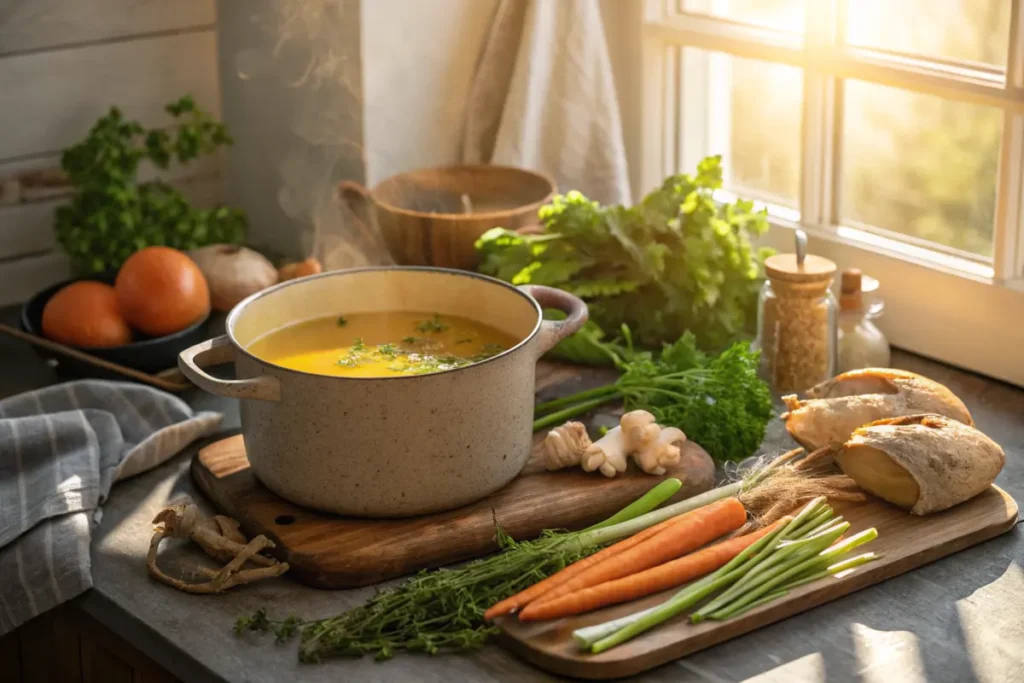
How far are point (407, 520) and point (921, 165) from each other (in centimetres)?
87

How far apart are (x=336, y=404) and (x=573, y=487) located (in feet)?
0.85

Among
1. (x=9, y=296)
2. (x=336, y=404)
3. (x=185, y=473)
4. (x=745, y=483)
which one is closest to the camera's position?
(x=336, y=404)

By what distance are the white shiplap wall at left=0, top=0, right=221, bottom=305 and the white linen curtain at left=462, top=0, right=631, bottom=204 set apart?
475 mm

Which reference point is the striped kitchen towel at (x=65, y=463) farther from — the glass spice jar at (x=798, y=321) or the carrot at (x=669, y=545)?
the glass spice jar at (x=798, y=321)

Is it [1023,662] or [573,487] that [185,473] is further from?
[1023,662]

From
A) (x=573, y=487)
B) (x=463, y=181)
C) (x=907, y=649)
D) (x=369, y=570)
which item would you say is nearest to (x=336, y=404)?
(x=369, y=570)

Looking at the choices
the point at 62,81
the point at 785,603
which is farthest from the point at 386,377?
the point at 62,81

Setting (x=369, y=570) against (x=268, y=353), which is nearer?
(x=369, y=570)

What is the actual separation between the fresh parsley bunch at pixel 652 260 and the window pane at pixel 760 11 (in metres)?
0.28

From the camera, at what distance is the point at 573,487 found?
1.26 metres

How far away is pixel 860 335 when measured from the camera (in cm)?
155

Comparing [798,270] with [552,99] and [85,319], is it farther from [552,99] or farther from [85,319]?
[85,319]

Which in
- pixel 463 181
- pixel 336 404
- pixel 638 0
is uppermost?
pixel 638 0

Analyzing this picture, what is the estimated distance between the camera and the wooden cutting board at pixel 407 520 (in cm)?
116
